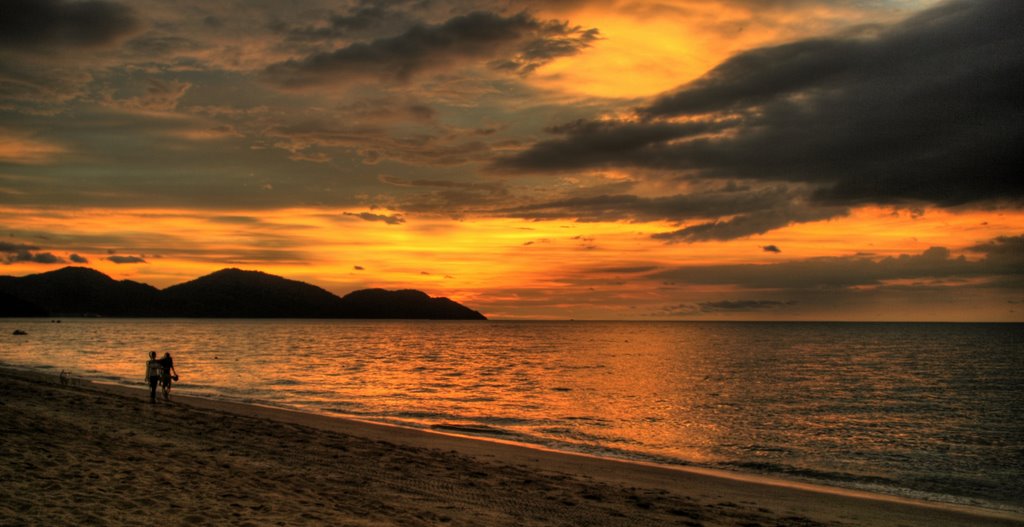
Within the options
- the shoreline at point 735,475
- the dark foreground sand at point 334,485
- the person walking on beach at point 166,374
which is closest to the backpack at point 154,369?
the person walking on beach at point 166,374

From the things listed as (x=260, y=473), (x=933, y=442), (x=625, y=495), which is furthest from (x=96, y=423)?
(x=933, y=442)

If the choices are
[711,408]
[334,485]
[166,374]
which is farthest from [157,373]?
[711,408]

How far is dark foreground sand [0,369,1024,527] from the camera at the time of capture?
11047 millimetres

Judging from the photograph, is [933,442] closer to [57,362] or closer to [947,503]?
[947,503]

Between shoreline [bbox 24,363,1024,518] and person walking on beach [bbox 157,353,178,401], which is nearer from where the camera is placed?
shoreline [bbox 24,363,1024,518]

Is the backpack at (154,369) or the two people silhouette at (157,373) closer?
the two people silhouette at (157,373)

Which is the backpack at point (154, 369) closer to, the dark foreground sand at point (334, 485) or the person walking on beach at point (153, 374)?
the person walking on beach at point (153, 374)

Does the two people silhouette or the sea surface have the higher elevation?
the two people silhouette

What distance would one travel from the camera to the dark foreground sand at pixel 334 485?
11047mm

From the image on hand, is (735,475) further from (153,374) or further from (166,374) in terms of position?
(166,374)

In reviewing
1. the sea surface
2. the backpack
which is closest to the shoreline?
the sea surface

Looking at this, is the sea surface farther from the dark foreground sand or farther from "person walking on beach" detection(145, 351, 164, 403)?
"person walking on beach" detection(145, 351, 164, 403)

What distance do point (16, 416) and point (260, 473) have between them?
33.1ft

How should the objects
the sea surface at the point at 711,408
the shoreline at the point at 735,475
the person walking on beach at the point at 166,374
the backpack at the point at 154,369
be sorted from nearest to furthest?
the shoreline at the point at 735,475
the sea surface at the point at 711,408
the backpack at the point at 154,369
the person walking on beach at the point at 166,374
